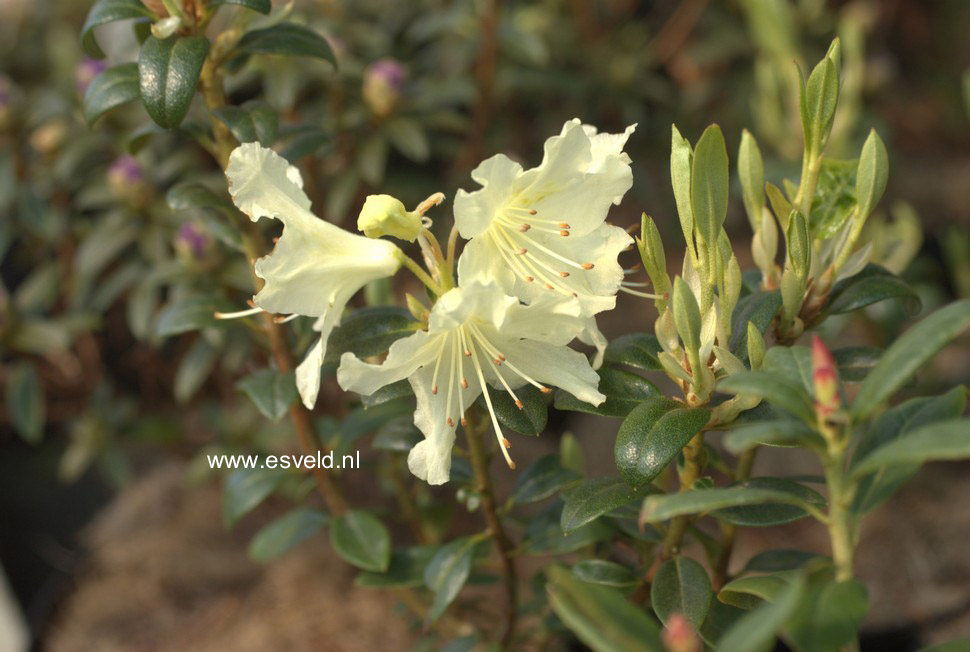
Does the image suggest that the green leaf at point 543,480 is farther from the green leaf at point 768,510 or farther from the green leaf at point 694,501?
the green leaf at point 694,501

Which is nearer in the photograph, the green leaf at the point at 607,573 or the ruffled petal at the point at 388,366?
the ruffled petal at the point at 388,366

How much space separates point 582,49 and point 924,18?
1534 millimetres

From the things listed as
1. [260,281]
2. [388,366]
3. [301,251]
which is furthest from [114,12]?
[388,366]

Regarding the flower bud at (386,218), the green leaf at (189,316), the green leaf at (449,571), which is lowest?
the green leaf at (449,571)

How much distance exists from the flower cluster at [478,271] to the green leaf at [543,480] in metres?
0.22

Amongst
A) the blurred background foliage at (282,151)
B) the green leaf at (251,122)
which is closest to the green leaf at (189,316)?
the blurred background foliage at (282,151)

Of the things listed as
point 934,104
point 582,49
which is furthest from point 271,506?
point 934,104

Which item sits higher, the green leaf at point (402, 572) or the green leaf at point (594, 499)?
the green leaf at point (594, 499)

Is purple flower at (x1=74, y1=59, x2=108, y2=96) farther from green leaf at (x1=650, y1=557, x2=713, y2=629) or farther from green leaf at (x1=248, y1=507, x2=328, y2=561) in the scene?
green leaf at (x1=650, y1=557, x2=713, y2=629)

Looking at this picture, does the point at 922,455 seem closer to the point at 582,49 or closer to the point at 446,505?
the point at 446,505

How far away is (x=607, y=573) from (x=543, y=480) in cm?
14

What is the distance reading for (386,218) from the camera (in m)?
0.71

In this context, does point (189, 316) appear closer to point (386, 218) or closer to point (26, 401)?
point (386, 218)

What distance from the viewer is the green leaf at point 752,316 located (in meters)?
0.82
